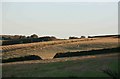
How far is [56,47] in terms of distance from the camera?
64938 mm

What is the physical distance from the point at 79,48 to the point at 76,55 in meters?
10.7

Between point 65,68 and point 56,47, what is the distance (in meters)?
22.9

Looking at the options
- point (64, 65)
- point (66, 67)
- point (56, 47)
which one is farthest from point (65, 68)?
point (56, 47)

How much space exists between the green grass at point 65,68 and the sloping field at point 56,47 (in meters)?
12.5

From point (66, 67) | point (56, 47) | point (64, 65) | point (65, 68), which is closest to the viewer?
Result: point (65, 68)

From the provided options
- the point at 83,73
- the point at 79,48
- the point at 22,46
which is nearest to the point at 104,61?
the point at 83,73

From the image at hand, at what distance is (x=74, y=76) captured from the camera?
37875 mm

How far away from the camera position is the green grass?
39.3 metres

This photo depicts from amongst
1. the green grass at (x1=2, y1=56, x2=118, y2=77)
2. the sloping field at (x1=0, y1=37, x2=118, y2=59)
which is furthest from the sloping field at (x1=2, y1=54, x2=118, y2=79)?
the sloping field at (x1=0, y1=37, x2=118, y2=59)

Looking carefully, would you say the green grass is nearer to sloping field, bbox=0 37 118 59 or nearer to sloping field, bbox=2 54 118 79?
sloping field, bbox=2 54 118 79

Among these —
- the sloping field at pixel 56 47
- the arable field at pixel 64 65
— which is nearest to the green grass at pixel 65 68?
the arable field at pixel 64 65

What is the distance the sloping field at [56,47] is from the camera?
60.5 m

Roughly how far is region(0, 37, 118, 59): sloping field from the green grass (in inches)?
493

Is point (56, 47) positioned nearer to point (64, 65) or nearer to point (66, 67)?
point (64, 65)
